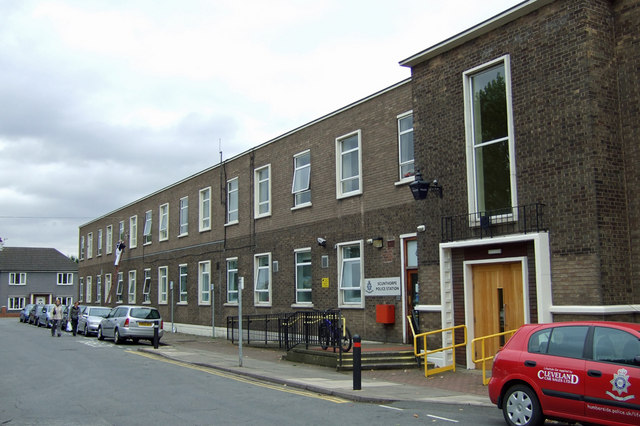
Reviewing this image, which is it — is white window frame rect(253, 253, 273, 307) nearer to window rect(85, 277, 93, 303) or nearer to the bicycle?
the bicycle

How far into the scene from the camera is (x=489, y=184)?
47.2 feet

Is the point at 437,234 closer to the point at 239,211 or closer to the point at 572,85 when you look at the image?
the point at 572,85

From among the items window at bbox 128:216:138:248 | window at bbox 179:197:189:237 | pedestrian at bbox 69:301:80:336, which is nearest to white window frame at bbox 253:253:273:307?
window at bbox 179:197:189:237

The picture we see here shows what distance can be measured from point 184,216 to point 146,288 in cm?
735

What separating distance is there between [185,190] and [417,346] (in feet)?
68.3

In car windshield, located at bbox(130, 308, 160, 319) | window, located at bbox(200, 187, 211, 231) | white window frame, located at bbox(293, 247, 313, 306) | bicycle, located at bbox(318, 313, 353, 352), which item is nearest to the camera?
bicycle, located at bbox(318, 313, 353, 352)

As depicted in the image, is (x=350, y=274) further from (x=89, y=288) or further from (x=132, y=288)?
(x=89, y=288)

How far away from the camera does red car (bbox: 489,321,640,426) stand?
7809 millimetres

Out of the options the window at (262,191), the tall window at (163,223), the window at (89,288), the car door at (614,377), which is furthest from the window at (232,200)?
the window at (89,288)

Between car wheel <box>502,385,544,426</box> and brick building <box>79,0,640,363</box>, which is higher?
brick building <box>79,0,640,363</box>

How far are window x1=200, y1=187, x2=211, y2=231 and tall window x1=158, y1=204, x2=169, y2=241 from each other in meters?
5.01

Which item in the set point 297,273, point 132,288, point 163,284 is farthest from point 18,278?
point 297,273

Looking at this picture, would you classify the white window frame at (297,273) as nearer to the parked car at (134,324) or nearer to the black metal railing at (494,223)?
the parked car at (134,324)

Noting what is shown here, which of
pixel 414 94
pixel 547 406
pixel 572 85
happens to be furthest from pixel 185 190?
pixel 547 406
